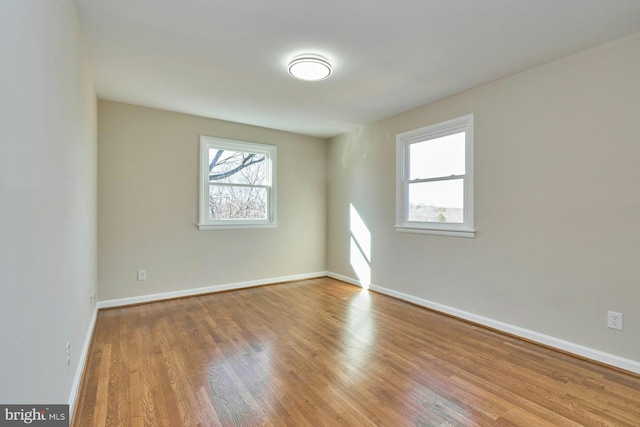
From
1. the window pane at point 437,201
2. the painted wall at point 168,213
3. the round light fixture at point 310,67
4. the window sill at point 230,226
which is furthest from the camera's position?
the window sill at point 230,226

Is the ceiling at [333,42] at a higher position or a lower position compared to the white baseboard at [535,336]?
higher

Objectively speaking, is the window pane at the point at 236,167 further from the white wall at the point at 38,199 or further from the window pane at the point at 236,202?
the white wall at the point at 38,199

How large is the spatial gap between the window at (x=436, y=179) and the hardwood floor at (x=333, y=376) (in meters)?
1.13

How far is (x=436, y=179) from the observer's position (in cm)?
362

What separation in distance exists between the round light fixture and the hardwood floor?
2.42 metres

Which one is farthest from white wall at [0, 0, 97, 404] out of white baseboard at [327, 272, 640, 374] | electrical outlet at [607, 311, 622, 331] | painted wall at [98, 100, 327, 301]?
electrical outlet at [607, 311, 622, 331]

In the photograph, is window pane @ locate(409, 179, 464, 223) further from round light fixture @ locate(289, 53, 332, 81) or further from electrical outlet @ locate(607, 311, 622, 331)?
round light fixture @ locate(289, 53, 332, 81)

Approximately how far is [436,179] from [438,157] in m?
0.27

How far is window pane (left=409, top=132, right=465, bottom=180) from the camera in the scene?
341cm

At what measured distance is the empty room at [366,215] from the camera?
1.58 metres

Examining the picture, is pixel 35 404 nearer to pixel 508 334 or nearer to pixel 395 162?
pixel 508 334

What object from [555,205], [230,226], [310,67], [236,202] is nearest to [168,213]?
[230,226]

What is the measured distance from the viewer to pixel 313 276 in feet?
17.4

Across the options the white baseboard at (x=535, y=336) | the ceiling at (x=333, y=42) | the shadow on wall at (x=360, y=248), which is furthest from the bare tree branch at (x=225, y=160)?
the white baseboard at (x=535, y=336)
